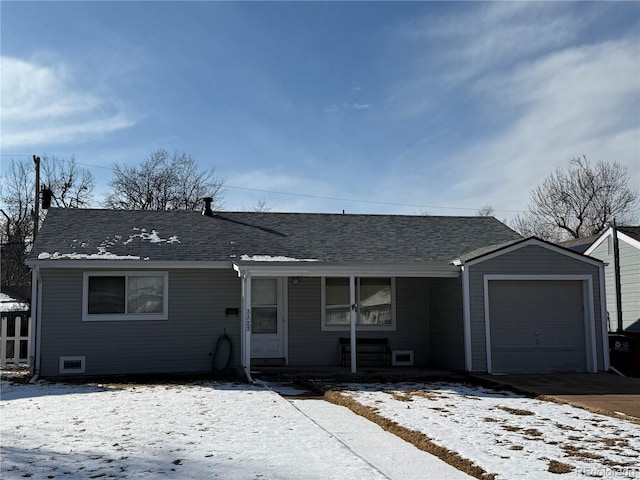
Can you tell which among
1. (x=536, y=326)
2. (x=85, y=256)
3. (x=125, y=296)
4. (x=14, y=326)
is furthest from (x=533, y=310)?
(x=14, y=326)

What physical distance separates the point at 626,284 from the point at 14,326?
16174 mm

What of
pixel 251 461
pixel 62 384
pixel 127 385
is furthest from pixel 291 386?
pixel 251 461

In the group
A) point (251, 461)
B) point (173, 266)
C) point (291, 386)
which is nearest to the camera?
point (251, 461)

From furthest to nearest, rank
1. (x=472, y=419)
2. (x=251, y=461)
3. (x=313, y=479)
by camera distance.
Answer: (x=472, y=419), (x=251, y=461), (x=313, y=479)

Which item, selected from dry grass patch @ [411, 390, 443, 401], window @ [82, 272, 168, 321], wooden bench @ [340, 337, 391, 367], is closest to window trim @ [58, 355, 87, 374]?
window @ [82, 272, 168, 321]

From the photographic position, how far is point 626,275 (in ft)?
58.4

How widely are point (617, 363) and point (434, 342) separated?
3977 mm

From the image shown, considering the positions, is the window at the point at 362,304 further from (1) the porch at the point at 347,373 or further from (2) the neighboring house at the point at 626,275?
(2) the neighboring house at the point at 626,275

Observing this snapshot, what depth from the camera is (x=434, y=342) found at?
49.0 feet

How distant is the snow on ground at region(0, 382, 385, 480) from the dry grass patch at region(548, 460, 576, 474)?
1589mm

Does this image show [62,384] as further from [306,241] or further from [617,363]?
[617,363]

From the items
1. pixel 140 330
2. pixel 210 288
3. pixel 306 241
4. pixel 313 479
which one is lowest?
pixel 313 479

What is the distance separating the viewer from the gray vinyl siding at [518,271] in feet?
43.2

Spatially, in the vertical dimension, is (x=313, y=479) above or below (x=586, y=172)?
below
